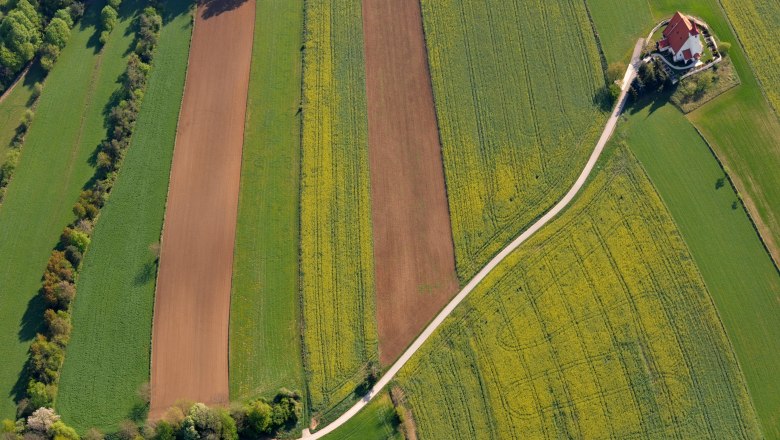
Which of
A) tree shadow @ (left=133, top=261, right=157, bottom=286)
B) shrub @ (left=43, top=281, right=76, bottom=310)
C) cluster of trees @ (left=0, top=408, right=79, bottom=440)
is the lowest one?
cluster of trees @ (left=0, top=408, right=79, bottom=440)

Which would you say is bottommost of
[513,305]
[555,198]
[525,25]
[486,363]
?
[486,363]

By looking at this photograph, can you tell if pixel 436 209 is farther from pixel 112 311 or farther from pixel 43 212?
pixel 43 212

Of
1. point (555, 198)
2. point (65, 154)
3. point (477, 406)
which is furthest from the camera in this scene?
point (65, 154)

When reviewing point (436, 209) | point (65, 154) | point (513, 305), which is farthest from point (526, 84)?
point (65, 154)

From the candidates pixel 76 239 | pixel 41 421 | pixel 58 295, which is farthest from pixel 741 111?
pixel 41 421

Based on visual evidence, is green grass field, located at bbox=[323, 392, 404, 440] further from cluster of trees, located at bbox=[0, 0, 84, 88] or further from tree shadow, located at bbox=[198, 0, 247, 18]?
cluster of trees, located at bbox=[0, 0, 84, 88]

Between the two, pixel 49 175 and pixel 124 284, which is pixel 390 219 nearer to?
pixel 124 284

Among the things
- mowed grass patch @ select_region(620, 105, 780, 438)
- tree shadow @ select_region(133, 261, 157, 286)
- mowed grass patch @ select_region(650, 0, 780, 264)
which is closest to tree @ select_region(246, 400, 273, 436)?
tree shadow @ select_region(133, 261, 157, 286)
